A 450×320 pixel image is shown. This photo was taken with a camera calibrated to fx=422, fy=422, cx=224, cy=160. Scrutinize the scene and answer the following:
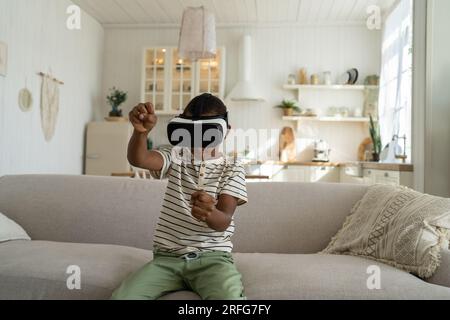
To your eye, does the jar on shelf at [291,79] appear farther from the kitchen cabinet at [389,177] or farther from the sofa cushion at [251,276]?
the sofa cushion at [251,276]

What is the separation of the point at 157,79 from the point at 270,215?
419 cm

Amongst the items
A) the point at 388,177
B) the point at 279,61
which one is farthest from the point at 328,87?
the point at 388,177

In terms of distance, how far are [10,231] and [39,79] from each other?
2942mm

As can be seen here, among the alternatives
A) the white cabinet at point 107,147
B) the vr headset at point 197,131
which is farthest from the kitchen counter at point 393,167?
the white cabinet at point 107,147

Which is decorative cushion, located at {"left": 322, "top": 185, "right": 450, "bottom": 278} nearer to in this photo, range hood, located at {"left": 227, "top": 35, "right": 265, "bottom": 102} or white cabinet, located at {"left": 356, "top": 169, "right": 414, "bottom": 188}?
white cabinet, located at {"left": 356, "top": 169, "right": 414, "bottom": 188}

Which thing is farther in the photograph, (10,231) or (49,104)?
(49,104)

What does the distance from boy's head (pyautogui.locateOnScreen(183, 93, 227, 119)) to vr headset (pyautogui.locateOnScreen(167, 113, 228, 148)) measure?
2cm

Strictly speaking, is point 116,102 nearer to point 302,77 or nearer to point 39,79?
point 39,79

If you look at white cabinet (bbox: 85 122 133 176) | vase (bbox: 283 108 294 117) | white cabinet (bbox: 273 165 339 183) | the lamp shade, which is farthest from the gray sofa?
vase (bbox: 283 108 294 117)

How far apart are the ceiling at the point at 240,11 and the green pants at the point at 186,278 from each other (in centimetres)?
424

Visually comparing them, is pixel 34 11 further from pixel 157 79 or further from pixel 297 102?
pixel 297 102

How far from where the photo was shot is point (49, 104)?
4605 millimetres
